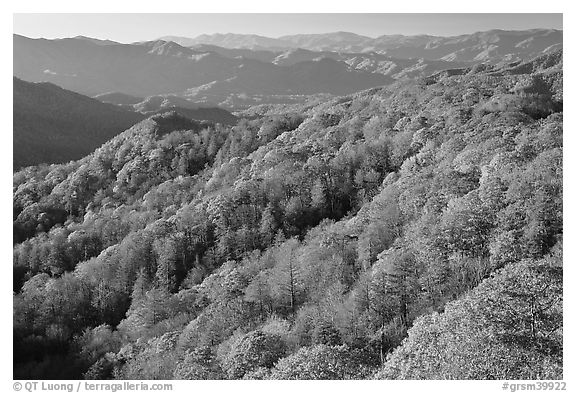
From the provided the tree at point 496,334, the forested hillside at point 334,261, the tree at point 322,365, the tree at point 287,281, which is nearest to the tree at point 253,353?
the forested hillside at point 334,261

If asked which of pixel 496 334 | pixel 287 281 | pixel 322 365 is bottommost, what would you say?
pixel 322 365

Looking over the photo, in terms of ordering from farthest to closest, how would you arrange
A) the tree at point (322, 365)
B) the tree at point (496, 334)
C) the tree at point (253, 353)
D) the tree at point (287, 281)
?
the tree at point (287, 281)
the tree at point (253, 353)
the tree at point (322, 365)
the tree at point (496, 334)

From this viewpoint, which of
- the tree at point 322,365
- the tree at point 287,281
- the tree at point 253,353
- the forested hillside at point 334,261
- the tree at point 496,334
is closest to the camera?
the tree at point 496,334

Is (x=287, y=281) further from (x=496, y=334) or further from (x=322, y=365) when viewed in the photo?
(x=496, y=334)

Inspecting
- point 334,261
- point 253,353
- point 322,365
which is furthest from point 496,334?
point 334,261

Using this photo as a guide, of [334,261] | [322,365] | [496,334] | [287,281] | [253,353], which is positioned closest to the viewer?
[496,334]

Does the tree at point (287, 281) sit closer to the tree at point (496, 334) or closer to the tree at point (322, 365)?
the tree at point (322, 365)

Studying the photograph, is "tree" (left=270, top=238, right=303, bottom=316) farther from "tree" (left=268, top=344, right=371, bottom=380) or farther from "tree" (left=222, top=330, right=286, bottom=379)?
"tree" (left=268, top=344, right=371, bottom=380)

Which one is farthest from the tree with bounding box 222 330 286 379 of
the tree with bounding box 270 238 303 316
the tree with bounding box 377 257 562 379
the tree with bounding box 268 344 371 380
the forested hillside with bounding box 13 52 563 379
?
the tree with bounding box 377 257 562 379

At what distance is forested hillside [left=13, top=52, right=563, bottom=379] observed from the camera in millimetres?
51594

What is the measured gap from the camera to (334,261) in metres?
74.9

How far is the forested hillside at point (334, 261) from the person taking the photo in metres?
51.6

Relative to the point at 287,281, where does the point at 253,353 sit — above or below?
below

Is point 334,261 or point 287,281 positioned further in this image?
point 287,281
